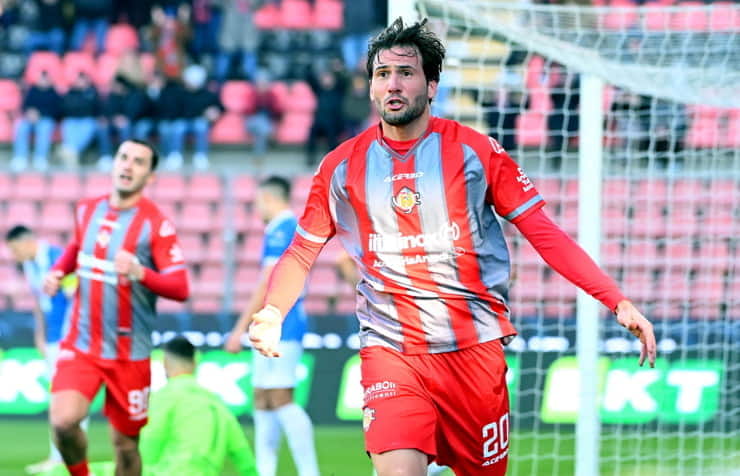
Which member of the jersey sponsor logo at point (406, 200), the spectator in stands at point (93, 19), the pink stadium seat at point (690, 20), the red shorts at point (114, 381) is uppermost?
the spectator in stands at point (93, 19)

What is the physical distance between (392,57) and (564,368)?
6835 mm

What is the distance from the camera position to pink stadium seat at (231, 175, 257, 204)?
15070 millimetres

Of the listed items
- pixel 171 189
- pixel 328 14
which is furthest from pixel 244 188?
pixel 328 14

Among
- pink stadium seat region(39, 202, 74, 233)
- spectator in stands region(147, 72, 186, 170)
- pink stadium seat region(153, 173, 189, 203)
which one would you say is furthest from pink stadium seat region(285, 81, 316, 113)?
pink stadium seat region(39, 202, 74, 233)

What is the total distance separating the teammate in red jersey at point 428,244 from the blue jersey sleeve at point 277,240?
126 inches

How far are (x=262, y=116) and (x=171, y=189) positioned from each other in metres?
2.17

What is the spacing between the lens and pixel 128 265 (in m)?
6.54

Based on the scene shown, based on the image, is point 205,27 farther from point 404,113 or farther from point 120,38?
point 404,113

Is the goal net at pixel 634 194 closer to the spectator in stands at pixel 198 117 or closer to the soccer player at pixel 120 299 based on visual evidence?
the soccer player at pixel 120 299

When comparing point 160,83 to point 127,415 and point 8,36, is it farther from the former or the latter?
point 127,415

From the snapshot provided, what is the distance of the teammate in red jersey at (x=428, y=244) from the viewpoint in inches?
180

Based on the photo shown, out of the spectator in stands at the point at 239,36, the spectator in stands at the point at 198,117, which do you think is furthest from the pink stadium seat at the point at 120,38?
the spectator in stands at the point at 198,117

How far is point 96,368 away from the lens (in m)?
6.88

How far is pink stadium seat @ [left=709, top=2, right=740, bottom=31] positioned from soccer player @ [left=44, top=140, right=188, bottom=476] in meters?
3.53
